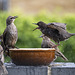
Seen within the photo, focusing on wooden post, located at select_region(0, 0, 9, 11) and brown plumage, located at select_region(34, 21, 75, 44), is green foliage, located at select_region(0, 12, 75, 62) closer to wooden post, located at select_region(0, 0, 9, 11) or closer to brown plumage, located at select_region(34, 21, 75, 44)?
brown plumage, located at select_region(34, 21, 75, 44)

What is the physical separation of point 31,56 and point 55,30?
38.2 inches

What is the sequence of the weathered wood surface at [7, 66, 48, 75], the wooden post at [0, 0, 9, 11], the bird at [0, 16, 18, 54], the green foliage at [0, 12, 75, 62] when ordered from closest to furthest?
the weathered wood surface at [7, 66, 48, 75] < the bird at [0, 16, 18, 54] < the green foliage at [0, 12, 75, 62] < the wooden post at [0, 0, 9, 11]

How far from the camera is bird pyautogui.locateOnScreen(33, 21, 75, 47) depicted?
21.6ft

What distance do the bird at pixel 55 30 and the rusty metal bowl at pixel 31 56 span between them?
1.87 ft

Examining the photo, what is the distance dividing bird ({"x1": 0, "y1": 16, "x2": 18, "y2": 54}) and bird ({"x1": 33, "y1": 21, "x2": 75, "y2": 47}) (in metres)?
0.55

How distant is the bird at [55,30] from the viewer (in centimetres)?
660

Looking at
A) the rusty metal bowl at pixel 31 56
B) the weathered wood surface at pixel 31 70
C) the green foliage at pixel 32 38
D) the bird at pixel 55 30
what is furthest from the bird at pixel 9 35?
the green foliage at pixel 32 38

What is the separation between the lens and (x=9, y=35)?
6.60 metres

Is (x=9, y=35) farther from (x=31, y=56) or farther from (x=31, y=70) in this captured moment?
(x=31, y=70)

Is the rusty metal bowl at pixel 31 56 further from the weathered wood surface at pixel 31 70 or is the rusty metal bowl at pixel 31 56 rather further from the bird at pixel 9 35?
the bird at pixel 9 35

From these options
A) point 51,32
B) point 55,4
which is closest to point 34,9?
point 55,4

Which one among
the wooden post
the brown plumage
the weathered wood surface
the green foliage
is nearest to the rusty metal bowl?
the weathered wood surface

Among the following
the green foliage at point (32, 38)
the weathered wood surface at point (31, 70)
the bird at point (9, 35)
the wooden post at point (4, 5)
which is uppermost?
the bird at point (9, 35)

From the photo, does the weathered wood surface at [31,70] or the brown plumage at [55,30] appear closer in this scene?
the weathered wood surface at [31,70]
